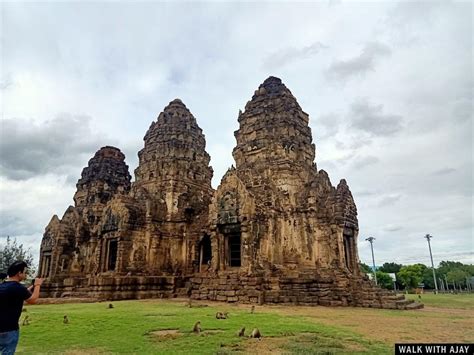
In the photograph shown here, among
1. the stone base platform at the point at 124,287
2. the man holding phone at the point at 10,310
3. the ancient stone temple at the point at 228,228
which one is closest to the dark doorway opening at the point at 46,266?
the ancient stone temple at the point at 228,228

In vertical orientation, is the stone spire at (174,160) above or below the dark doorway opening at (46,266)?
above

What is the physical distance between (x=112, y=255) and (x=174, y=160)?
8.32 metres

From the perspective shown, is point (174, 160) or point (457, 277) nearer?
point (174, 160)

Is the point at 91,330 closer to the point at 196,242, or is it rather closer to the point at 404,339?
the point at 404,339

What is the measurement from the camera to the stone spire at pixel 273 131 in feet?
75.7

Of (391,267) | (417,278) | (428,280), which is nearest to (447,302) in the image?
(417,278)

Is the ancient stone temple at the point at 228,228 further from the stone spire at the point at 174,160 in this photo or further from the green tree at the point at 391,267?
the green tree at the point at 391,267

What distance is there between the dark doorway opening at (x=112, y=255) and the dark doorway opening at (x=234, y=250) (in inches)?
356

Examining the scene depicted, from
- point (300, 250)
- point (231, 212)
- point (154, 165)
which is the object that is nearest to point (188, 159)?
point (154, 165)

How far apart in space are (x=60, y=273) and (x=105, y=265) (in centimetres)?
579

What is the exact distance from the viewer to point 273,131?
77.6 ft

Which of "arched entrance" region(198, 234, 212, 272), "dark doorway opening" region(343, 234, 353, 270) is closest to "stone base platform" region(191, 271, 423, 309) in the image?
"dark doorway opening" region(343, 234, 353, 270)

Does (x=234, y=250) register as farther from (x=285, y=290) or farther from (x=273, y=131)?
(x=273, y=131)

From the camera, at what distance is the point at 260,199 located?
21.0 meters
